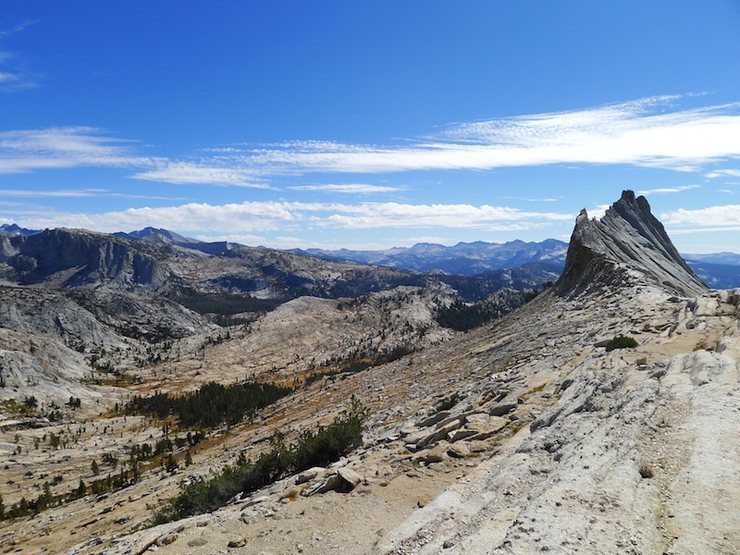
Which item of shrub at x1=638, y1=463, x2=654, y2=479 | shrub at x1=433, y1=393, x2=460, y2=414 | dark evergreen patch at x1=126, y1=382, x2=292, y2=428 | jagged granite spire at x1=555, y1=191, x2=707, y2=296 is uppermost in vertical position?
jagged granite spire at x1=555, y1=191, x2=707, y2=296

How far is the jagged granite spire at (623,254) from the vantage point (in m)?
57.8

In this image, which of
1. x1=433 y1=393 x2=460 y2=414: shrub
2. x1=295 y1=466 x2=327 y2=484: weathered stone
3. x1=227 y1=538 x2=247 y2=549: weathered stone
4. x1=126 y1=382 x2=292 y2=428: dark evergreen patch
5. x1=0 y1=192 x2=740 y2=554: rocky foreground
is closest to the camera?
x1=0 y1=192 x2=740 y2=554: rocky foreground

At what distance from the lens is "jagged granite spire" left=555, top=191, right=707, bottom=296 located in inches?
2274

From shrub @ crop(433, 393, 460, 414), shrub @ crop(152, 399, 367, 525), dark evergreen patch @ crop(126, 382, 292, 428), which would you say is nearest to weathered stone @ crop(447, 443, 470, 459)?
shrub @ crop(152, 399, 367, 525)

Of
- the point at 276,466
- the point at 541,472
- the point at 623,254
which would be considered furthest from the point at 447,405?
the point at 623,254

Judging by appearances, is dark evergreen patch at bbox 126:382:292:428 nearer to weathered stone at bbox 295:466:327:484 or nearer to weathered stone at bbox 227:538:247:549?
weathered stone at bbox 295:466:327:484

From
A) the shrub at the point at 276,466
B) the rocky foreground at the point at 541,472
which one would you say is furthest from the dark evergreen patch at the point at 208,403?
the shrub at the point at 276,466

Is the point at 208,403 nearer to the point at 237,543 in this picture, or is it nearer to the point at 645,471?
the point at 237,543

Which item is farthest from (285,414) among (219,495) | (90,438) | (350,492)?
(90,438)

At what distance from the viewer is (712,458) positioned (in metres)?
12.5

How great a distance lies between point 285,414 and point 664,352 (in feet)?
185

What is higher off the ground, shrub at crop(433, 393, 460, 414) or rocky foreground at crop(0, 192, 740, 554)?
rocky foreground at crop(0, 192, 740, 554)

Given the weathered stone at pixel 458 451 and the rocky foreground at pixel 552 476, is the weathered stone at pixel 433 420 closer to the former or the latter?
the rocky foreground at pixel 552 476

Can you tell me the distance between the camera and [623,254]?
70.4 metres
